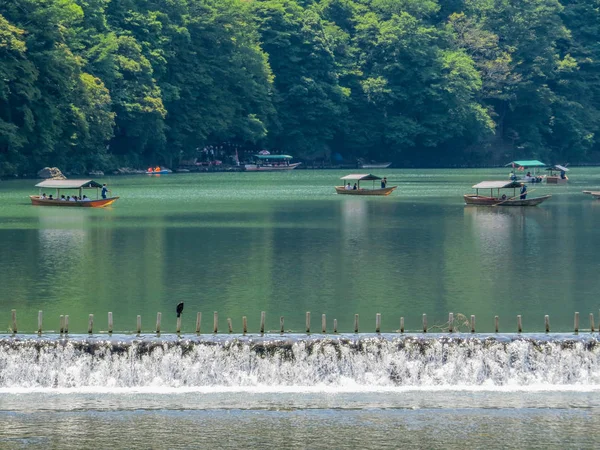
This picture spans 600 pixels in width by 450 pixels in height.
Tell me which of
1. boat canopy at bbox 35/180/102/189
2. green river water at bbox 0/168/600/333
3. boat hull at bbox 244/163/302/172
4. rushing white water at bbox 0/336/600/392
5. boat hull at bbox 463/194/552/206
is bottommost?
rushing white water at bbox 0/336/600/392

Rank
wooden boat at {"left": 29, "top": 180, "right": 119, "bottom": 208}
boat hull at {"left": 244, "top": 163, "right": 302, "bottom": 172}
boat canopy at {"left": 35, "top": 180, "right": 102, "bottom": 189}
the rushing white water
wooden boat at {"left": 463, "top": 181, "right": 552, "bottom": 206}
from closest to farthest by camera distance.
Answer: the rushing white water < boat canopy at {"left": 35, "top": 180, "right": 102, "bottom": 189} < wooden boat at {"left": 29, "top": 180, "right": 119, "bottom": 208} < wooden boat at {"left": 463, "top": 181, "right": 552, "bottom": 206} < boat hull at {"left": 244, "top": 163, "right": 302, "bottom": 172}

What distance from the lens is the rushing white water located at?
33.2m

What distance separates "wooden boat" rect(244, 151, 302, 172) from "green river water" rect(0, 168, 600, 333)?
79688 millimetres

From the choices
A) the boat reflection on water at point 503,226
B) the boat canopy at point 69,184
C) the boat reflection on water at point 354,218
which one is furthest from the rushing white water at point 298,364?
the boat canopy at point 69,184

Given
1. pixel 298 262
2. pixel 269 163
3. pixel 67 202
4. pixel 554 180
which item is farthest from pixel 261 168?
pixel 298 262

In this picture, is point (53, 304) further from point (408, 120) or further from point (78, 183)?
point (408, 120)

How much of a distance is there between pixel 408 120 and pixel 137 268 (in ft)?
483

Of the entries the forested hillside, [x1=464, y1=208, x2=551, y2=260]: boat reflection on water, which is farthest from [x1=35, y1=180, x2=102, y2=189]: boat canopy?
the forested hillside

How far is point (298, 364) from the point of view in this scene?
33406 mm

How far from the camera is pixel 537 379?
3344cm

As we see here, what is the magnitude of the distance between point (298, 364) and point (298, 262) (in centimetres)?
2292

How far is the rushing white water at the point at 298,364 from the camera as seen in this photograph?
33.2 m

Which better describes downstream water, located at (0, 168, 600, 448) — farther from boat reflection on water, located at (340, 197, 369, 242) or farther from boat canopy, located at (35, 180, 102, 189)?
boat canopy, located at (35, 180, 102, 189)

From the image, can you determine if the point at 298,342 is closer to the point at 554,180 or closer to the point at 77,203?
the point at 77,203
